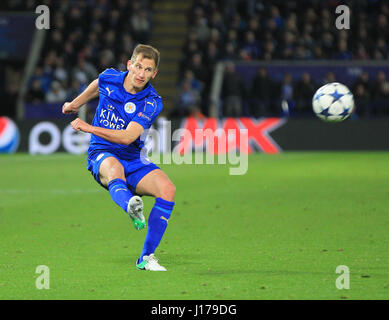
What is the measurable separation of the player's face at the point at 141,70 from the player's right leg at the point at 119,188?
701 millimetres

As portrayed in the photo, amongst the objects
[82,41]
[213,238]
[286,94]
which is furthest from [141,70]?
[82,41]

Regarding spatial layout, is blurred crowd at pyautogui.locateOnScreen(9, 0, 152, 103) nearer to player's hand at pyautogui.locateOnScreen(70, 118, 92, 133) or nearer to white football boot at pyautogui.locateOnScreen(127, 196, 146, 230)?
player's hand at pyautogui.locateOnScreen(70, 118, 92, 133)

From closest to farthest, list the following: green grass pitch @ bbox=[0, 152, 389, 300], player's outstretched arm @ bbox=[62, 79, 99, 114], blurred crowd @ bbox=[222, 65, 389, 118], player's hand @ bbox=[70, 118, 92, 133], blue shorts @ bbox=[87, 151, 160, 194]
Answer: green grass pitch @ bbox=[0, 152, 389, 300] < player's hand @ bbox=[70, 118, 92, 133] < blue shorts @ bbox=[87, 151, 160, 194] < player's outstretched arm @ bbox=[62, 79, 99, 114] < blurred crowd @ bbox=[222, 65, 389, 118]

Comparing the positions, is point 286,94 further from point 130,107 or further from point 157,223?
point 157,223

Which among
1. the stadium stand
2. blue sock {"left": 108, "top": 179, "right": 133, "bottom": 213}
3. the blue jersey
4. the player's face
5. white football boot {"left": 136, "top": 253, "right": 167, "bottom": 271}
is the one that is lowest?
white football boot {"left": 136, "top": 253, "right": 167, "bottom": 271}

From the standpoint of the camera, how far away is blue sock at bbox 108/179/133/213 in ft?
22.5

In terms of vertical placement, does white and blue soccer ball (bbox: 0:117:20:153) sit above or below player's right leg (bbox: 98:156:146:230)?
above

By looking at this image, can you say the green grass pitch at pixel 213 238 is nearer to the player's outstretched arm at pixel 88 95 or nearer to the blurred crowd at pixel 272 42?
the player's outstretched arm at pixel 88 95

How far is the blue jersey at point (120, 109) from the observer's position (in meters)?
7.45

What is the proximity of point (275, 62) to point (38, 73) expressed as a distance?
6.40 m

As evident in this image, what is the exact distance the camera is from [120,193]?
22.9 ft

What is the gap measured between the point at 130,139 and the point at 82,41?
18040 millimetres

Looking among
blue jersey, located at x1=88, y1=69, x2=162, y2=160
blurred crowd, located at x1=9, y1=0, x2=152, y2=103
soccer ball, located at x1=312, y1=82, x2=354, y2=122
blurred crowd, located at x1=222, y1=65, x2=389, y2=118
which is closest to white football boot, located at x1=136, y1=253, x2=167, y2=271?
blue jersey, located at x1=88, y1=69, x2=162, y2=160
